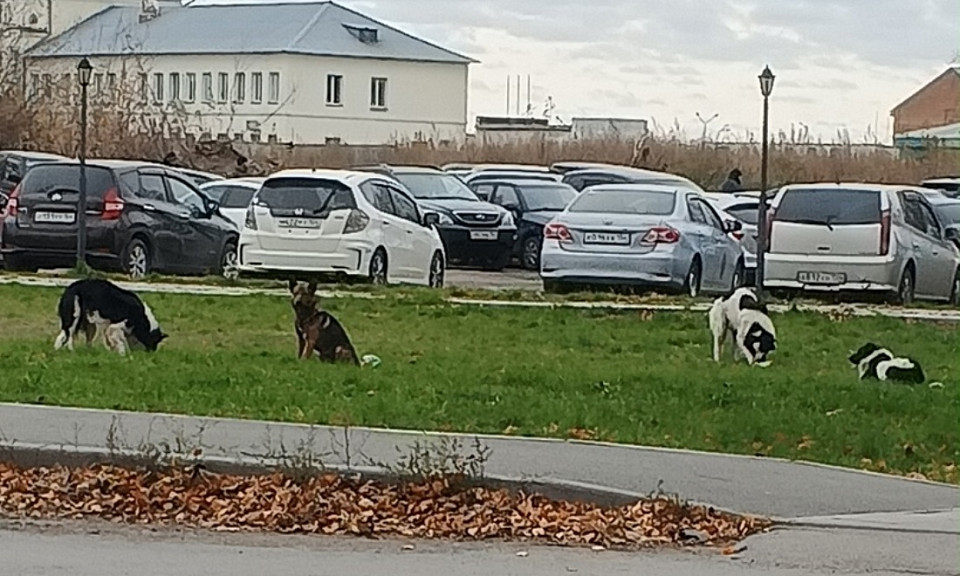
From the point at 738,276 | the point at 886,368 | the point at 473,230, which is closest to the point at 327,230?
the point at 738,276

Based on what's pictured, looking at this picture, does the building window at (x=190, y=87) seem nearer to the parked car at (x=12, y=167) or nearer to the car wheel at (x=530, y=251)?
the parked car at (x=12, y=167)

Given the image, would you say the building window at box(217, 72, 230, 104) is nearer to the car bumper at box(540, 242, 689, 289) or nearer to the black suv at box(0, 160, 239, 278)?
the black suv at box(0, 160, 239, 278)

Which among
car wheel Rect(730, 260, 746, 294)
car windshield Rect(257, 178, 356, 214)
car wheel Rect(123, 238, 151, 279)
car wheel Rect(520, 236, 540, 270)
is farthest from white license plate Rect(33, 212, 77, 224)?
car wheel Rect(520, 236, 540, 270)

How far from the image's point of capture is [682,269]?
21.2 m

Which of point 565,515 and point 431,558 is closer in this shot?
point 431,558

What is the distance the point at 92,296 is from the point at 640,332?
5.32 m

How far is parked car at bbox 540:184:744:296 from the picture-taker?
829 inches

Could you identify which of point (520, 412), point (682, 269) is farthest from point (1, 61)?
point (520, 412)

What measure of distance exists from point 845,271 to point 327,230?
578 cm

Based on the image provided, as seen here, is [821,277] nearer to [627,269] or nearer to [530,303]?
[627,269]

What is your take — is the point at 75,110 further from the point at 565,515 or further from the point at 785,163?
the point at 565,515

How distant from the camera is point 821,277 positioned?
69.7 feet

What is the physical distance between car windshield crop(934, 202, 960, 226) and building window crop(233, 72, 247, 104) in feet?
174

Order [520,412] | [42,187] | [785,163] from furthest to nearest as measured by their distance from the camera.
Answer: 1. [785,163]
2. [42,187]
3. [520,412]
